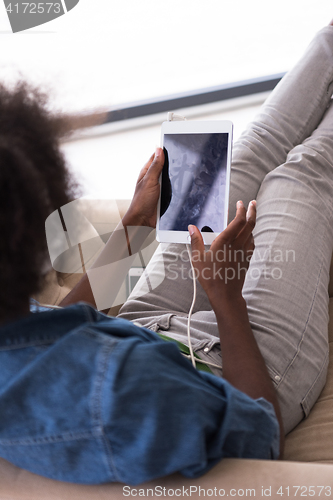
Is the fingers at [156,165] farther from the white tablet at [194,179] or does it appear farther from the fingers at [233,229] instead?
the fingers at [233,229]

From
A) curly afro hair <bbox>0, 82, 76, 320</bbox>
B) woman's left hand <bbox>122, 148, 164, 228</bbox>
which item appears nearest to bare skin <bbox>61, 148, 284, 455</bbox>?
woman's left hand <bbox>122, 148, 164, 228</bbox>

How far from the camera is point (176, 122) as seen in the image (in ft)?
2.75

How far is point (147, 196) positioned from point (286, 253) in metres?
0.30

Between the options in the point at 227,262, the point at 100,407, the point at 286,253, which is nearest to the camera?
the point at 100,407

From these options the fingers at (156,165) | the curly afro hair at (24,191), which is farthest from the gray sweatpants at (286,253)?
the curly afro hair at (24,191)

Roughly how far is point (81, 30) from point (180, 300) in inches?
72.8

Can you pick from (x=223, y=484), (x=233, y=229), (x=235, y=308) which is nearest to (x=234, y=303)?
(x=235, y=308)

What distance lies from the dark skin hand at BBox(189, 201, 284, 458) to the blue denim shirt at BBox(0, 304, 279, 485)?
158 mm

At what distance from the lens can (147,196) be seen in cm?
84

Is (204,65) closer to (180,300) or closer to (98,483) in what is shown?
(180,300)

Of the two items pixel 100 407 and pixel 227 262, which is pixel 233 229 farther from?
pixel 100 407

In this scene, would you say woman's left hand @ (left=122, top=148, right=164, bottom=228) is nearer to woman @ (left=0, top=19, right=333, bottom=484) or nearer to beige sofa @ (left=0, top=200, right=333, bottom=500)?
woman @ (left=0, top=19, right=333, bottom=484)

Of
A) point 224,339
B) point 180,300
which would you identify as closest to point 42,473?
point 224,339

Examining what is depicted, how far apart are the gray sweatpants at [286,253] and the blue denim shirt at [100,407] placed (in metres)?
0.26
